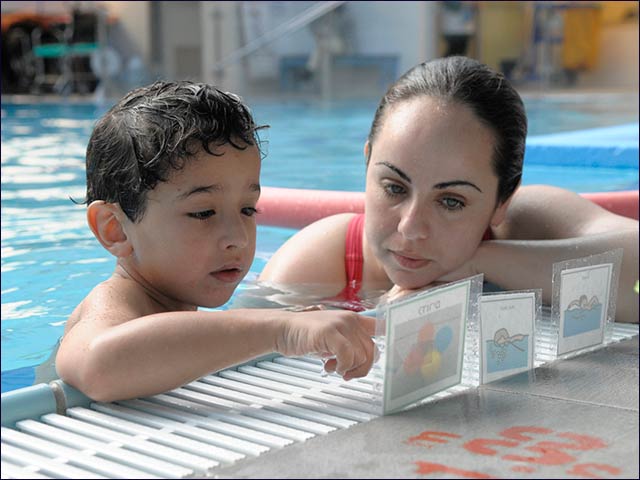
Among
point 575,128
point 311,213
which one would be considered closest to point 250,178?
point 311,213

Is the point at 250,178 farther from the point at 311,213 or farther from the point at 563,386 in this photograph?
the point at 311,213

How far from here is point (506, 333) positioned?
5.00ft

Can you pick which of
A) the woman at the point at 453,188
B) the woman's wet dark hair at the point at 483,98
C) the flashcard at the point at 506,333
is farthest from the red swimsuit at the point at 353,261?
the flashcard at the point at 506,333

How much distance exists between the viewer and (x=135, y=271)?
183 cm

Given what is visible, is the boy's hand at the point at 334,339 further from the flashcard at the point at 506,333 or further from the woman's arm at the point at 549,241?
the woman's arm at the point at 549,241

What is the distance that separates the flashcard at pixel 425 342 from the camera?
130cm

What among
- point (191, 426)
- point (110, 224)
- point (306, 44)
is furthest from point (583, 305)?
point (306, 44)

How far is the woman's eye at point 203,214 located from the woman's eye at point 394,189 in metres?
0.51

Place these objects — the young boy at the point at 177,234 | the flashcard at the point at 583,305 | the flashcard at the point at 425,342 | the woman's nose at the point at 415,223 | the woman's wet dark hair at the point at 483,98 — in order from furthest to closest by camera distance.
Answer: the woman's wet dark hair at the point at 483,98 → the woman's nose at the point at 415,223 → the flashcard at the point at 583,305 → the young boy at the point at 177,234 → the flashcard at the point at 425,342

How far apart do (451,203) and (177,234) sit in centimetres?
67

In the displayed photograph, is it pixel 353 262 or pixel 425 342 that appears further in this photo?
pixel 353 262

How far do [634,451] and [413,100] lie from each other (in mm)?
1218

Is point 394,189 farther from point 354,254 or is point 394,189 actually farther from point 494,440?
point 494,440

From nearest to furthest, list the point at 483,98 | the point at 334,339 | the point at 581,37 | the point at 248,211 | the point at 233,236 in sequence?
the point at 334,339 < the point at 233,236 < the point at 248,211 < the point at 483,98 < the point at 581,37
